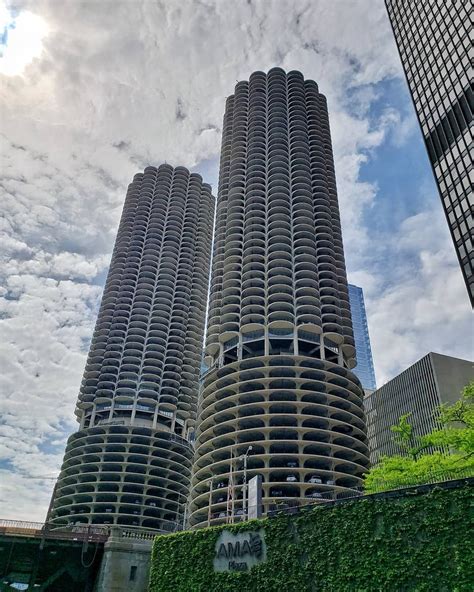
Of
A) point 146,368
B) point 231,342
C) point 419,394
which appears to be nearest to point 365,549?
point 231,342

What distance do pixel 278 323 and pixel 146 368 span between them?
5574 cm

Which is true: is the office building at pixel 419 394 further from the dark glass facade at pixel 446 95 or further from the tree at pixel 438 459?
the tree at pixel 438 459

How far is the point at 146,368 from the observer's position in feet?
488

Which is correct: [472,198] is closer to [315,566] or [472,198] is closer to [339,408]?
[315,566]

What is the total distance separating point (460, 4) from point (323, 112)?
257ft

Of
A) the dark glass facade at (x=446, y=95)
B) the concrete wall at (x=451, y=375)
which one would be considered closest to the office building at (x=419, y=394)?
the concrete wall at (x=451, y=375)

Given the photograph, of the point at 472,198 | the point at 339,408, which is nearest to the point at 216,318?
the point at 339,408

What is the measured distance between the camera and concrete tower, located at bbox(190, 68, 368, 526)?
9262 cm

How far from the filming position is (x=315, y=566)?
33.1 m

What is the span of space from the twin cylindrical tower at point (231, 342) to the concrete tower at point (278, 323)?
13.1 inches

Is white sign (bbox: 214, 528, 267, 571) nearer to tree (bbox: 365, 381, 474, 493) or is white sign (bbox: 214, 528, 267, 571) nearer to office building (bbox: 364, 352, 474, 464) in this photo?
tree (bbox: 365, 381, 474, 493)

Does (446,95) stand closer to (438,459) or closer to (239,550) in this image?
(438,459)

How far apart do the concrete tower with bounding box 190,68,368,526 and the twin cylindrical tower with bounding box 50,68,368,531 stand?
332mm

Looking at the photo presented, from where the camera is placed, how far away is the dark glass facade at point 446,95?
62406mm
